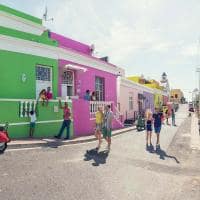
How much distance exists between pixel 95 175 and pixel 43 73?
721 cm

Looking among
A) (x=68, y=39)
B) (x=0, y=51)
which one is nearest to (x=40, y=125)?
(x=0, y=51)

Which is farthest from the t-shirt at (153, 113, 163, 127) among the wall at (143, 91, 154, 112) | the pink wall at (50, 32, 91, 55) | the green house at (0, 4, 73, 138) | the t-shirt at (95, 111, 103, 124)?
Result: the wall at (143, 91, 154, 112)

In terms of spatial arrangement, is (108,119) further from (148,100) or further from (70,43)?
(148,100)

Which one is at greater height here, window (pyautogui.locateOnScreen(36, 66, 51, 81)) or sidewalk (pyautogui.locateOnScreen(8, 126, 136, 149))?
window (pyautogui.locateOnScreen(36, 66, 51, 81))

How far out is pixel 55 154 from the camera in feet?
28.4

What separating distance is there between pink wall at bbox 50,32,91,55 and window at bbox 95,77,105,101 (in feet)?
9.62

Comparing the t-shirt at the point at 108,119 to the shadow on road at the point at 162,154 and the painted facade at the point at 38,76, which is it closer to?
the shadow on road at the point at 162,154

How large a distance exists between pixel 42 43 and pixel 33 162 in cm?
674

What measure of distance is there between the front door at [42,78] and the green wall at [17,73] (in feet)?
1.12

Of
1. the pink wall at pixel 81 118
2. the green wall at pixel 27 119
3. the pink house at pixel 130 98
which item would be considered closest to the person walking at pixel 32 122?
the green wall at pixel 27 119

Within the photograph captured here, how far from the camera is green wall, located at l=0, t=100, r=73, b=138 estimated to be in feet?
31.9

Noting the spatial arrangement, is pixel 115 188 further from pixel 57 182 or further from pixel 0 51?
pixel 0 51

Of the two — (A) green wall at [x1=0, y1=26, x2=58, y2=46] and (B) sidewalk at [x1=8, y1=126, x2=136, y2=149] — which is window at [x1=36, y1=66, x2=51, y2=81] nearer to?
(A) green wall at [x1=0, y1=26, x2=58, y2=46]

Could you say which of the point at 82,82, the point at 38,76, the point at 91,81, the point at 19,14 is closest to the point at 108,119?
the point at 38,76
